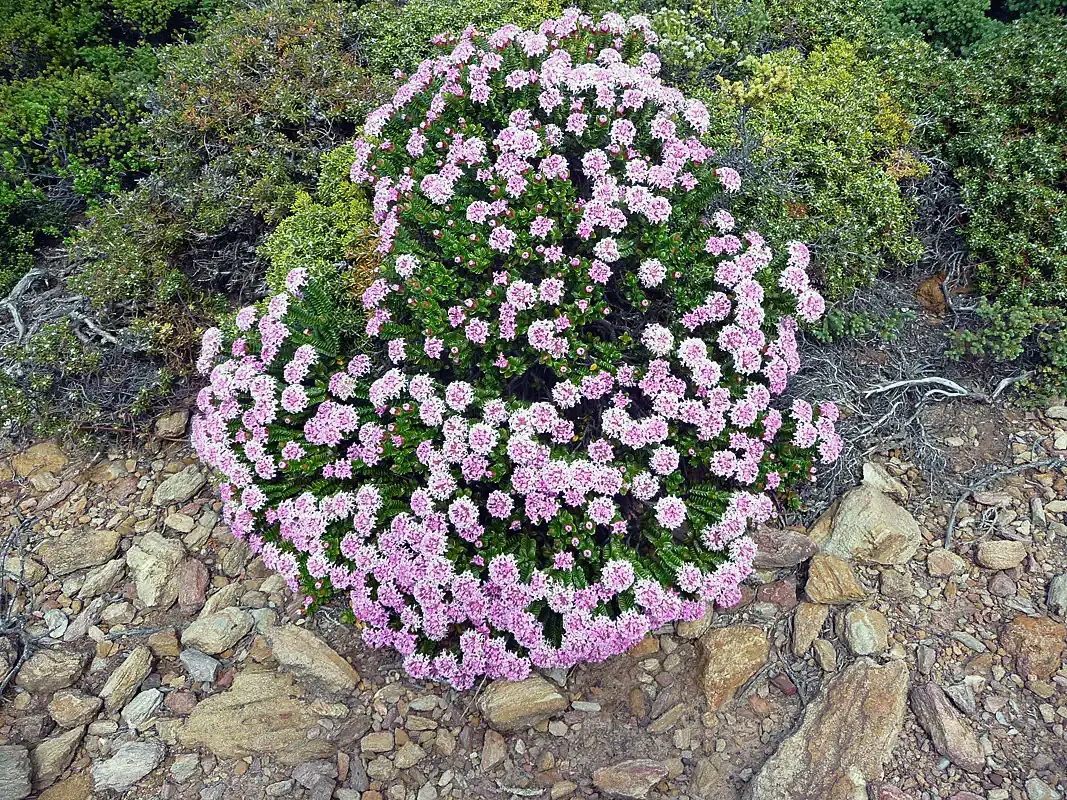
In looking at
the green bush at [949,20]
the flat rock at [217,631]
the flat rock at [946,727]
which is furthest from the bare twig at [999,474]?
the flat rock at [217,631]

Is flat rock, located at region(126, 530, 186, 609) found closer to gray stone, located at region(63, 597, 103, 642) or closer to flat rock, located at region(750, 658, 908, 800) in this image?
gray stone, located at region(63, 597, 103, 642)

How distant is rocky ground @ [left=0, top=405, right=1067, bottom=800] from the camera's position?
9.63 feet

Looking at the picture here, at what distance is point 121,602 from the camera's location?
3936 mm

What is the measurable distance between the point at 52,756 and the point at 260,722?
1.02 m

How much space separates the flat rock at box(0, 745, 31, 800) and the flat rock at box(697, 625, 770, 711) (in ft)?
10.5

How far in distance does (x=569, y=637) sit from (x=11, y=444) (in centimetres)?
421

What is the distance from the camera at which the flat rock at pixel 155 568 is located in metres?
3.90

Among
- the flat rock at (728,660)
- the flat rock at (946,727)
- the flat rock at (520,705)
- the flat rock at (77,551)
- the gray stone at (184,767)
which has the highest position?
the flat rock at (946,727)

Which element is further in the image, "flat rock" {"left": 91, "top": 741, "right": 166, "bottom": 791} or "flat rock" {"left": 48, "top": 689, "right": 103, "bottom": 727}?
"flat rock" {"left": 48, "top": 689, "right": 103, "bottom": 727}

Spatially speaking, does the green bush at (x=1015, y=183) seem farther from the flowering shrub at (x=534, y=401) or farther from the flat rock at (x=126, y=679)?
the flat rock at (x=126, y=679)

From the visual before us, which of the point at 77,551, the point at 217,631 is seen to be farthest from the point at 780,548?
the point at 77,551

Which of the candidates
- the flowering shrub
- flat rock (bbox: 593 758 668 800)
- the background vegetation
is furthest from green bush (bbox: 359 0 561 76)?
flat rock (bbox: 593 758 668 800)

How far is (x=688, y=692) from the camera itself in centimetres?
325

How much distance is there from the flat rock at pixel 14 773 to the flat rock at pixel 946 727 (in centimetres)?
406
